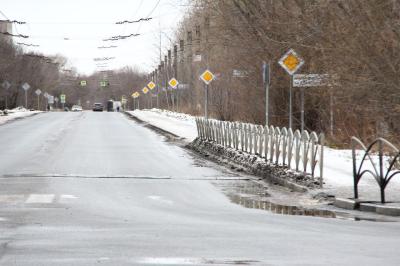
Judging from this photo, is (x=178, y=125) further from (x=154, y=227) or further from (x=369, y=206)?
(x=154, y=227)

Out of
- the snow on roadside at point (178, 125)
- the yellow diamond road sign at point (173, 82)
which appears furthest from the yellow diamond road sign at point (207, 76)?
the yellow diamond road sign at point (173, 82)

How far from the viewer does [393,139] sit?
22.8 meters

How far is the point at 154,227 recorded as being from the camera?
1076cm

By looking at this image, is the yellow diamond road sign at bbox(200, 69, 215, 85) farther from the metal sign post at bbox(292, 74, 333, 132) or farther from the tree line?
the metal sign post at bbox(292, 74, 333, 132)

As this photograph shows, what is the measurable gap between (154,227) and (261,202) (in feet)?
14.5

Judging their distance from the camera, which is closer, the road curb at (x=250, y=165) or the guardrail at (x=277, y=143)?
the guardrail at (x=277, y=143)

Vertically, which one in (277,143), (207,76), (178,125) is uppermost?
(207,76)

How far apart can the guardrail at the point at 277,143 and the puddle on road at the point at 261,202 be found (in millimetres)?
1045

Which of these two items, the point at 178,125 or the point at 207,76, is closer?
the point at 207,76

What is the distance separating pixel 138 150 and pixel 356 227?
58.8 feet

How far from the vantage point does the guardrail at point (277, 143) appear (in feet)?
55.6

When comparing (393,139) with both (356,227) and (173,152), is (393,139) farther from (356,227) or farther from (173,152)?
(356,227)

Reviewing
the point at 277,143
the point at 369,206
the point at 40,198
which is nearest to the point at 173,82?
the point at 277,143

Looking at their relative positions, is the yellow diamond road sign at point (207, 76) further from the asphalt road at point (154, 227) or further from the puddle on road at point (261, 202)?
the puddle on road at point (261, 202)
